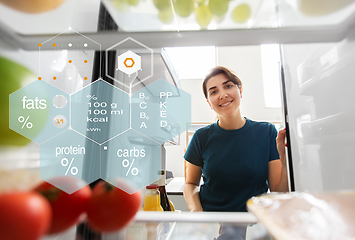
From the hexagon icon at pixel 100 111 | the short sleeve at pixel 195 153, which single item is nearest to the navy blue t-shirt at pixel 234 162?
the short sleeve at pixel 195 153

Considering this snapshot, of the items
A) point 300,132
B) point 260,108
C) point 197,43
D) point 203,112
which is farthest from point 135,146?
point 260,108

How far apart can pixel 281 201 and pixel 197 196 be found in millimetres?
284

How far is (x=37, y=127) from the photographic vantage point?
29cm

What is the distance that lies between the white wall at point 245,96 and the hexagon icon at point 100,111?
1567 millimetres

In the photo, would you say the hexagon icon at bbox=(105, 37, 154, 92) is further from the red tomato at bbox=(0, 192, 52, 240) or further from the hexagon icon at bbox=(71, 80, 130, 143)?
the red tomato at bbox=(0, 192, 52, 240)

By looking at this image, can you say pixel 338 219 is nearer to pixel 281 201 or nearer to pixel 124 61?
pixel 281 201

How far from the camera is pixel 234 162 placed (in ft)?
1.41

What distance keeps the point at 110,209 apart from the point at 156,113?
6.5 inches

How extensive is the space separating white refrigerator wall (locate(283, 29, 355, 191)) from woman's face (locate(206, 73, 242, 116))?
0.36ft

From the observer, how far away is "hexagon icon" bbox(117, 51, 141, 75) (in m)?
0.32

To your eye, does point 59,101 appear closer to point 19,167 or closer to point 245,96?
point 19,167

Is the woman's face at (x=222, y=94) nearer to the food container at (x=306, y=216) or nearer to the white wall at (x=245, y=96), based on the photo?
the food container at (x=306, y=216)

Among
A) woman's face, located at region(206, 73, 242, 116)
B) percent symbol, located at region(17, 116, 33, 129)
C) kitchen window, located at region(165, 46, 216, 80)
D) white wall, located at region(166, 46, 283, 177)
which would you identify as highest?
white wall, located at region(166, 46, 283, 177)

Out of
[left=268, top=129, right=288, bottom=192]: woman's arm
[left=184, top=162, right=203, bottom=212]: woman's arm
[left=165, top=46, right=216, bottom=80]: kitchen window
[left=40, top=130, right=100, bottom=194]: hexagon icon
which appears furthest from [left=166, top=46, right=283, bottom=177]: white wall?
[left=40, top=130, right=100, bottom=194]: hexagon icon
